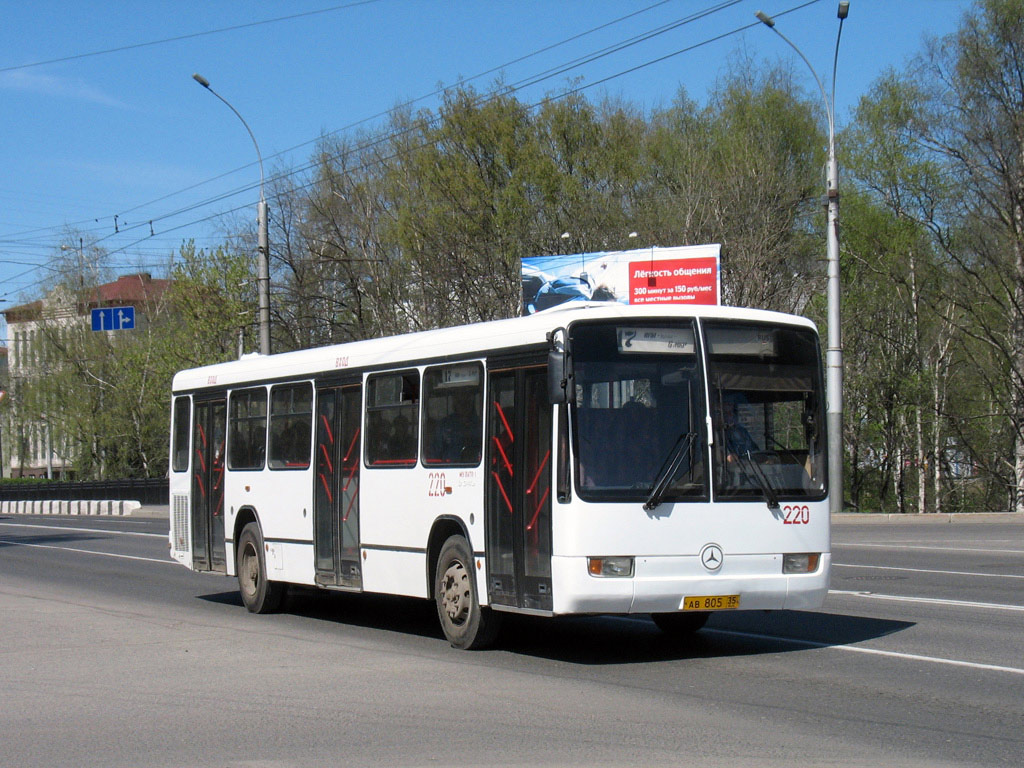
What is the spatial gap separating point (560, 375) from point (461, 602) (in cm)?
258

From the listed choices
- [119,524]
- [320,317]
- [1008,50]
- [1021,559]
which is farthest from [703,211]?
[1021,559]

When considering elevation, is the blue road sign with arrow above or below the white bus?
above

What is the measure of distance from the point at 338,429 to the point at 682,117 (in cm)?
3956

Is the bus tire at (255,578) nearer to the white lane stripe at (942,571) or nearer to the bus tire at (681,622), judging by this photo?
the bus tire at (681,622)

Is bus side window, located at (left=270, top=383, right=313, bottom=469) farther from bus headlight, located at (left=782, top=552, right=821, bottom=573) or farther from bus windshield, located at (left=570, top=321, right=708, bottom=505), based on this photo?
bus headlight, located at (left=782, top=552, right=821, bottom=573)

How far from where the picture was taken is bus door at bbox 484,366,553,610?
10.0 metres

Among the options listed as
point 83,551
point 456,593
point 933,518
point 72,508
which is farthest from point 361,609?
point 72,508

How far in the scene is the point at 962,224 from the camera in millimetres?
39750

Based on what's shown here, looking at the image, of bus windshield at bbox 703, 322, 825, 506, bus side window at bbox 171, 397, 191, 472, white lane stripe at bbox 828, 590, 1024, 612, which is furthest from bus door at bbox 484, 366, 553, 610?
bus side window at bbox 171, 397, 191, 472

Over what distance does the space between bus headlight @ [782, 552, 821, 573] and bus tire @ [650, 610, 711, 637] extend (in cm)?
133

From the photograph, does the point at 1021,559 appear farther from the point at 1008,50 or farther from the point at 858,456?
the point at 858,456

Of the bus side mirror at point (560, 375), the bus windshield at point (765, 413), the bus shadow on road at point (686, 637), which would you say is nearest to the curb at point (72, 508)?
the bus shadow on road at point (686, 637)

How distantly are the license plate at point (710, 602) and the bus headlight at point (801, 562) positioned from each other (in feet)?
1.74

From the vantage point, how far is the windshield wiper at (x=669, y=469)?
385 inches
